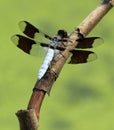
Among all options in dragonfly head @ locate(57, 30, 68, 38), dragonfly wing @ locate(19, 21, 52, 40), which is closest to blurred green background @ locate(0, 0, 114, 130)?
dragonfly wing @ locate(19, 21, 52, 40)

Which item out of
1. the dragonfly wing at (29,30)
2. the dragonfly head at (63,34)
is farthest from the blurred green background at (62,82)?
the dragonfly head at (63,34)

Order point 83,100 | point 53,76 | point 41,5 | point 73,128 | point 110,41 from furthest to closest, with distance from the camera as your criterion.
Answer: point 41,5
point 110,41
point 83,100
point 73,128
point 53,76

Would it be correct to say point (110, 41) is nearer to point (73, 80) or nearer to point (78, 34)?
point (73, 80)

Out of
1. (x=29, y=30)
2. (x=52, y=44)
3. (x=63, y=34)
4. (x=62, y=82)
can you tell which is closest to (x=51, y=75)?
(x=63, y=34)

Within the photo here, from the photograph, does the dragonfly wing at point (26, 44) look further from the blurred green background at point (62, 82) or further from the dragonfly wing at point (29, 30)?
the blurred green background at point (62, 82)

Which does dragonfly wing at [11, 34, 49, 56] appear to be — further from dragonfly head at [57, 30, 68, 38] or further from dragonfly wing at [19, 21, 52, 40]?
dragonfly head at [57, 30, 68, 38]

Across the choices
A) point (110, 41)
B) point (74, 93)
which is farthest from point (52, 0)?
point (74, 93)
